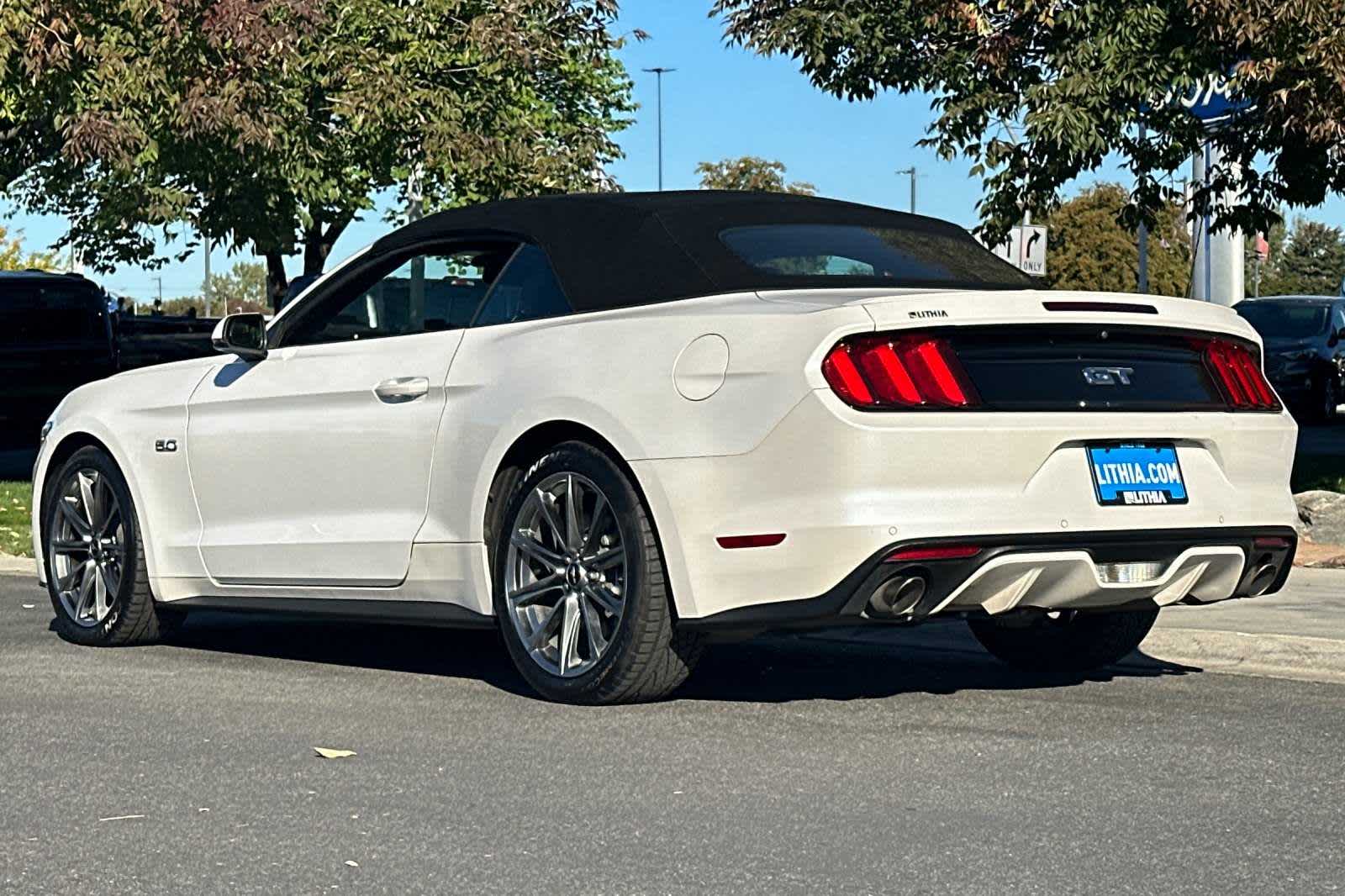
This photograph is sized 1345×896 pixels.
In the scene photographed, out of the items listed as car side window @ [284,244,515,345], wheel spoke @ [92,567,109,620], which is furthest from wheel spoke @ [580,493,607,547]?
wheel spoke @ [92,567,109,620]

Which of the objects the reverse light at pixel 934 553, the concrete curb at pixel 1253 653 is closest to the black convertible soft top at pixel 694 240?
the reverse light at pixel 934 553

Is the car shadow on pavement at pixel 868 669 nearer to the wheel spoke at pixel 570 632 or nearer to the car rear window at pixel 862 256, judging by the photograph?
the wheel spoke at pixel 570 632

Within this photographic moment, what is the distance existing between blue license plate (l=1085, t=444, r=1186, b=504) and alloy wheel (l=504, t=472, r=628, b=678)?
1440 millimetres

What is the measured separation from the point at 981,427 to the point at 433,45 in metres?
18.0

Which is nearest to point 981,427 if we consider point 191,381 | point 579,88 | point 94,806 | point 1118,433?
point 1118,433

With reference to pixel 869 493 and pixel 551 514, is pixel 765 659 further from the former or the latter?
pixel 869 493

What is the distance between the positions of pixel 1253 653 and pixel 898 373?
257 cm

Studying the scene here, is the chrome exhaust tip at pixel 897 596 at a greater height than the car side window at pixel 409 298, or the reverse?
the car side window at pixel 409 298

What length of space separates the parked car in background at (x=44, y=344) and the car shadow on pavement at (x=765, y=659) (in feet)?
41.2

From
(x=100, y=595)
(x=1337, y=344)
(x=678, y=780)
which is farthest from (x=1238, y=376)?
(x=1337, y=344)

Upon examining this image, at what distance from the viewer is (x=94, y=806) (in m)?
5.88

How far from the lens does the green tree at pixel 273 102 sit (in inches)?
765

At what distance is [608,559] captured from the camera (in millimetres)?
7258

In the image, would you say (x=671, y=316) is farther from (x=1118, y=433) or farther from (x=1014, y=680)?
(x=1014, y=680)
